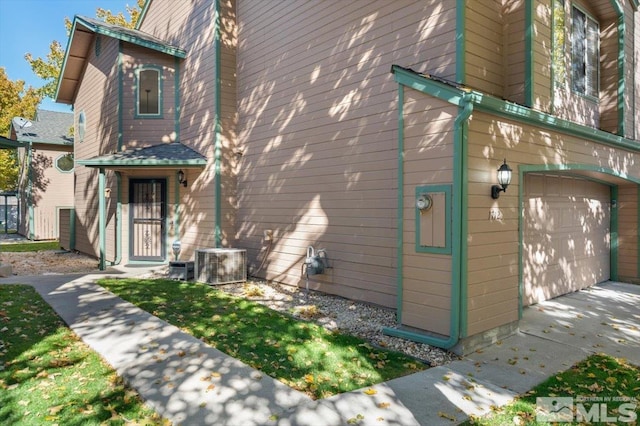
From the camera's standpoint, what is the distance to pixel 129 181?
37.0 feet

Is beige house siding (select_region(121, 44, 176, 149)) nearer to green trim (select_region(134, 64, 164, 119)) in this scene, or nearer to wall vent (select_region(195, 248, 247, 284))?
green trim (select_region(134, 64, 164, 119))

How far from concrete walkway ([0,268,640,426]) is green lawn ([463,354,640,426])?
0.41 feet

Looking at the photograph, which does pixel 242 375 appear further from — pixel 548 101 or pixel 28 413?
pixel 548 101

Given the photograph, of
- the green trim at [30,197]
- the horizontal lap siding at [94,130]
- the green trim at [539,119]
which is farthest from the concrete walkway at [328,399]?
the green trim at [30,197]

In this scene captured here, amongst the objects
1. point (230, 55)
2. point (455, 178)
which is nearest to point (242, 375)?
point (455, 178)

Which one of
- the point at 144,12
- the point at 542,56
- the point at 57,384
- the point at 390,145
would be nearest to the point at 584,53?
the point at 542,56

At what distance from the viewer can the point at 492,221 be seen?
17.1 feet

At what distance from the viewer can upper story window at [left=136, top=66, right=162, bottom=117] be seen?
445 inches

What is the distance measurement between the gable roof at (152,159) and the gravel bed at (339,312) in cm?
326

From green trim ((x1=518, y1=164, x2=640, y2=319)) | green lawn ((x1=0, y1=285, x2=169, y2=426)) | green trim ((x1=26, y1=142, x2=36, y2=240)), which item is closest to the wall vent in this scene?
green lawn ((x1=0, y1=285, x2=169, y2=426))

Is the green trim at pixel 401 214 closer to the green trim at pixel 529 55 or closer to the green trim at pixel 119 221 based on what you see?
the green trim at pixel 529 55

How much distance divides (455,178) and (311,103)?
4.01 metres

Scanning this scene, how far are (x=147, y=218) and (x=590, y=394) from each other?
1029cm

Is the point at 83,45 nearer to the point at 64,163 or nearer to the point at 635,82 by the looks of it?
the point at 64,163
